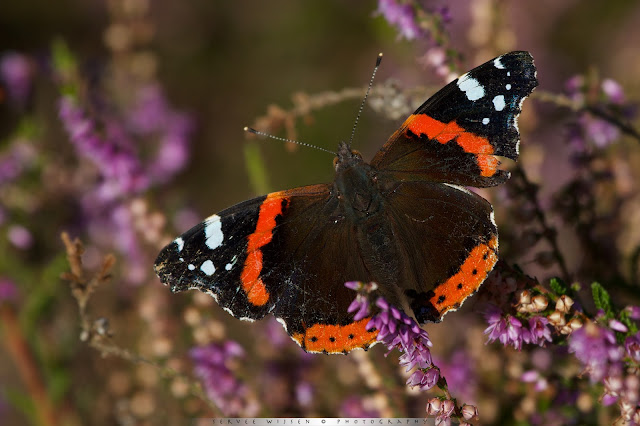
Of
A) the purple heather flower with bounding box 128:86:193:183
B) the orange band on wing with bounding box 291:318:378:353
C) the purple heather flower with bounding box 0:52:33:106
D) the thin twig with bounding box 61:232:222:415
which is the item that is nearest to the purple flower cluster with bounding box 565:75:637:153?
the orange band on wing with bounding box 291:318:378:353

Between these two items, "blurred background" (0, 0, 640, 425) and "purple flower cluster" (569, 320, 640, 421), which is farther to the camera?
"blurred background" (0, 0, 640, 425)

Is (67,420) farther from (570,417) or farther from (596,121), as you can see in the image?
(596,121)

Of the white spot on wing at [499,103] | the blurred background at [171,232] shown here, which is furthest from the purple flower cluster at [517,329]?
the white spot on wing at [499,103]

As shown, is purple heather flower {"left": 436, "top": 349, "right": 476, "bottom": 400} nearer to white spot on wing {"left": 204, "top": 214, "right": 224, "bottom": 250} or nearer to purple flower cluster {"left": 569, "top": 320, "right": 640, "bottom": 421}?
purple flower cluster {"left": 569, "top": 320, "right": 640, "bottom": 421}

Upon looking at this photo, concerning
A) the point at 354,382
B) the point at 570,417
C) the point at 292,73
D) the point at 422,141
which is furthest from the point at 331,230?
the point at 292,73

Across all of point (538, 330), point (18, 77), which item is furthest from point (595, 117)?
point (18, 77)

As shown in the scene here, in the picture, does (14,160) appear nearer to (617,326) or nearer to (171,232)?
(171,232)
